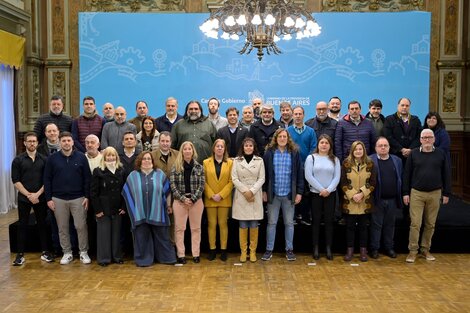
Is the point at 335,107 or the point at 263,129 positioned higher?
the point at 335,107

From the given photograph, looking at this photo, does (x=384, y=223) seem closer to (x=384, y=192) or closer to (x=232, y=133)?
(x=384, y=192)

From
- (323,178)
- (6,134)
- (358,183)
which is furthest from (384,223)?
(6,134)

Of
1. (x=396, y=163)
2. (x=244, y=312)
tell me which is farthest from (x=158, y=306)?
(x=396, y=163)

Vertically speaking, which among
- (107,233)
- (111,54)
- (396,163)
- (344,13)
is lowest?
(107,233)

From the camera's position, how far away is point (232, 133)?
6.96m

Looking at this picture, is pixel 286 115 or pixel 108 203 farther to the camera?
pixel 286 115

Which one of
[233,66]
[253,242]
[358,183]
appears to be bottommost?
[253,242]

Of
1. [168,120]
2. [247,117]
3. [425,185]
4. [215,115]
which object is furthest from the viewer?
[215,115]

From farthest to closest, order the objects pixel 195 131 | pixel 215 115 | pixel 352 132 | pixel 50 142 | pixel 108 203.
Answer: pixel 215 115, pixel 195 131, pixel 352 132, pixel 50 142, pixel 108 203

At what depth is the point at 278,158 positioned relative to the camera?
21.2ft

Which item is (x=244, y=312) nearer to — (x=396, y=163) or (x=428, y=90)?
(x=396, y=163)

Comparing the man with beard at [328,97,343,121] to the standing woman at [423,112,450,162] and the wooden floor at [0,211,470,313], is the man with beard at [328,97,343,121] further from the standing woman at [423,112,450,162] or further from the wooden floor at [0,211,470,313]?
the wooden floor at [0,211,470,313]

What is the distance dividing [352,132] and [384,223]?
1.11m

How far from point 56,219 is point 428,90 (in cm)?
712
